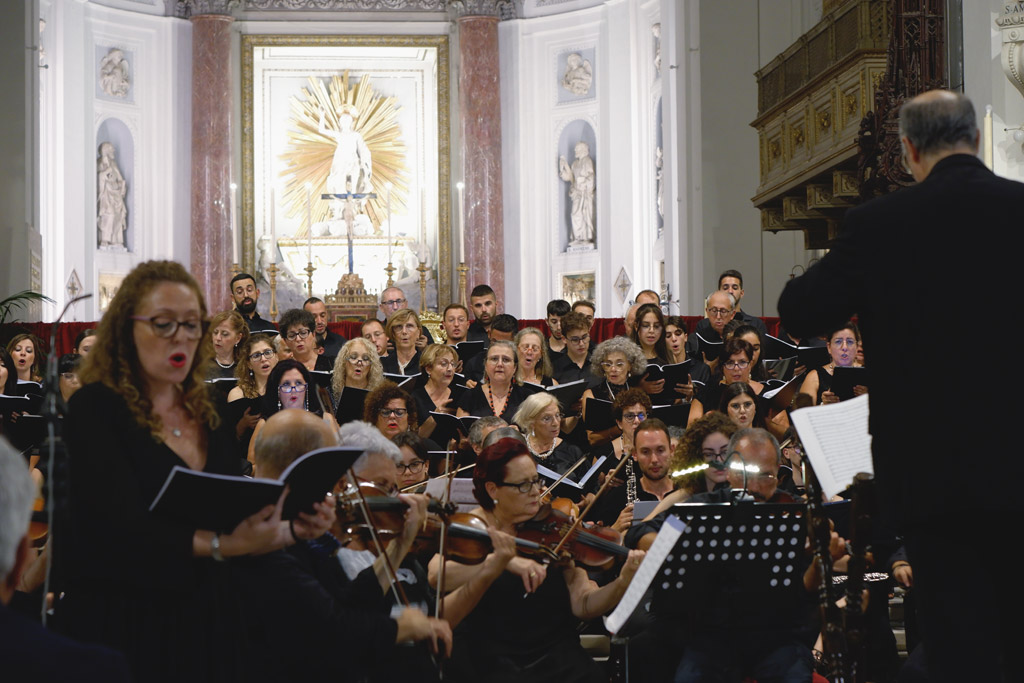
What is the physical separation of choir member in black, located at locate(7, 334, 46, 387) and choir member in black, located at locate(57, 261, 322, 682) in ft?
19.0

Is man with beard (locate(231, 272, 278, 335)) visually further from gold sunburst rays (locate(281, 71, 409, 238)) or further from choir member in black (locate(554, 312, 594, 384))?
gold sunburst rays (locate(281, 71, 409, 238))

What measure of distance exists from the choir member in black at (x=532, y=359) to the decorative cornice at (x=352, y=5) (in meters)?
11.7

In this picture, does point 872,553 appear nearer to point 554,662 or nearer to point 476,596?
point 554,662

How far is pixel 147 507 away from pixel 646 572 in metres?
1.32

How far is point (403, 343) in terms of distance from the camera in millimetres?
8508

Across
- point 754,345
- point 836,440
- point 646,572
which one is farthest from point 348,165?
point 836,440

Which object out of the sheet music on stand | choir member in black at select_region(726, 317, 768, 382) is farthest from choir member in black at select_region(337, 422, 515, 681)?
choir member in black at select_region(726, 317, 768, 382)

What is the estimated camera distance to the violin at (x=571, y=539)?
4109mm

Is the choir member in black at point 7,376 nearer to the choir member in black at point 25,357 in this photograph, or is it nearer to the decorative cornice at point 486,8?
the choir member in black at point 25,357

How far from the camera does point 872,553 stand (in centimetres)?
484

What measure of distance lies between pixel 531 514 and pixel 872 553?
1505 mm

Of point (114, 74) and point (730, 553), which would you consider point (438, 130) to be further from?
point (730, 553)

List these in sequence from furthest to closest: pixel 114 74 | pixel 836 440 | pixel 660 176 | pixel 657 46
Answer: pixel 114 74 < pixel 657 46 < pixel 660 176 < pixel 836 440

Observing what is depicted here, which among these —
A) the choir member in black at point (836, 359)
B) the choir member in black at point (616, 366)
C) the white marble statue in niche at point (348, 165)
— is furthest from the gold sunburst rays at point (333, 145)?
the choir member in black at point (836, 359)
